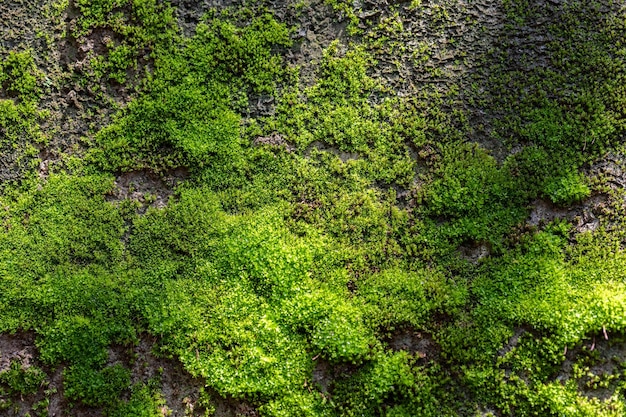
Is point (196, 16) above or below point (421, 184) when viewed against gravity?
above

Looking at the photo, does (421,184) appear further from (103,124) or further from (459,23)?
(103,124)

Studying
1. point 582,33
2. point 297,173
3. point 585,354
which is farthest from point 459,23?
point 585,354

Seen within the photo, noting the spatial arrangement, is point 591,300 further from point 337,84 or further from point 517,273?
point 337,84

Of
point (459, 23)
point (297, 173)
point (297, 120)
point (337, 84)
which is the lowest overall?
point (297, 173)

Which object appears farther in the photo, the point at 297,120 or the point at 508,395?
the point at 297,120

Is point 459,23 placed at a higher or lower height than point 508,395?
higher

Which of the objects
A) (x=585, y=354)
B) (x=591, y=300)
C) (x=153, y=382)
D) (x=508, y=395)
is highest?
(x=591, y=300)

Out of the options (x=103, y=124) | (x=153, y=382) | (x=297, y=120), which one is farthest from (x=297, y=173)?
(x=153, y=382)

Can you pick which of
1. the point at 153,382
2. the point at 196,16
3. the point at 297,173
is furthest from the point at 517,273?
the point at 196,16

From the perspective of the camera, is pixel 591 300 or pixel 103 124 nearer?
pixel 591 300
